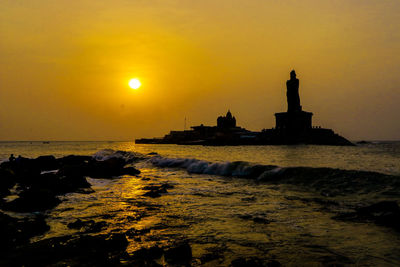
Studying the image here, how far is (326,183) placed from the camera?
52.9ft

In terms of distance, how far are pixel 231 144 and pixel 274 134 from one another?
23.1 m

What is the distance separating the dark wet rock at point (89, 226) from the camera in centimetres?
783

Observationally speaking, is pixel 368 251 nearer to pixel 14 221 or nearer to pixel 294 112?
pixel 14 221

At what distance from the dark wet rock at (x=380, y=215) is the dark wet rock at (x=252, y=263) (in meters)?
4.47

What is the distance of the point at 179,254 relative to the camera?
6.01 meters

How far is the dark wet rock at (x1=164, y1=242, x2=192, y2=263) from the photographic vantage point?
19.1 feet

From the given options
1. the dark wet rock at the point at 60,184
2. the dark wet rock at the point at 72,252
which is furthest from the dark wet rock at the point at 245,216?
the dark wet rock at the point at 60,184

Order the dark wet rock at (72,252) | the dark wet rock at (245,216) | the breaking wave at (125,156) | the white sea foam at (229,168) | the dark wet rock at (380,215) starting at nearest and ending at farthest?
the dark wet rock at (72,252) → the dark wet rock at (380,215) → the dark wet rock at (245,216) → the white sea foam at (229,168) → the breaking wave at (125,156)

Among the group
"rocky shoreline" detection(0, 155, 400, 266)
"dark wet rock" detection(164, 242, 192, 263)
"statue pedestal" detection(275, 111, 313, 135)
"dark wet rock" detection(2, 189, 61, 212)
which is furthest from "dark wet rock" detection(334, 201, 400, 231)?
"statue pedestal" detection(275, 111, 313, 135)

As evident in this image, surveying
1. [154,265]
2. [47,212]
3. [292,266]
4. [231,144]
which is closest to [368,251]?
[292,266]

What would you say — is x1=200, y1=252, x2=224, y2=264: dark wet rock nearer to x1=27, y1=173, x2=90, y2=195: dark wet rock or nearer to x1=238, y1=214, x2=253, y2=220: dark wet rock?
x1=238, y1=214, x2=253, y2=220: dark wet rock

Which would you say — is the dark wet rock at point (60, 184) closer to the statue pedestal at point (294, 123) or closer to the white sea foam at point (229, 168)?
the white sea foam at point (229, 168)

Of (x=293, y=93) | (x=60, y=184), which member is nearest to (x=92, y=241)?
(x=60, y=184)

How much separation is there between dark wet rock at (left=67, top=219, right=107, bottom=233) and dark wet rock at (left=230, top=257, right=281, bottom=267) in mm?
3913
